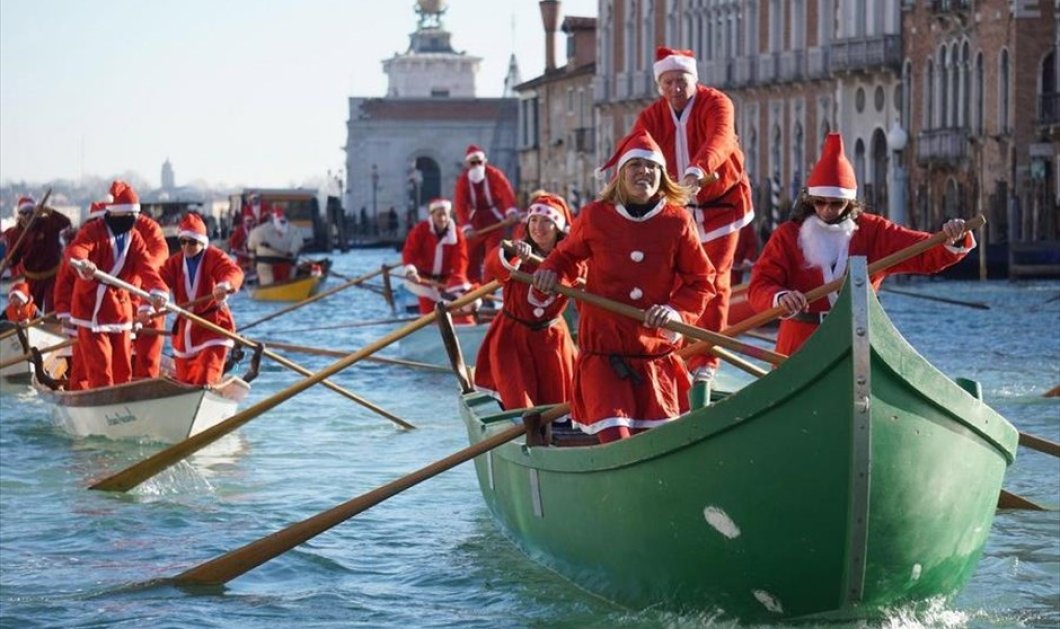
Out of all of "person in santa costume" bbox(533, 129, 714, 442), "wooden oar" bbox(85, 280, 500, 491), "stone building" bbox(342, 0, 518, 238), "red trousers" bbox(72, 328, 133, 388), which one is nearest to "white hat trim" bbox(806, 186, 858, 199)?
"person in santa costume" bbox(533, 129, 714, 442)

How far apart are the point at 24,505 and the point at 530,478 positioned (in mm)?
4026

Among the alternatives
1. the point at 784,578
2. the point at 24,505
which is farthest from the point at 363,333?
the point at 784,578

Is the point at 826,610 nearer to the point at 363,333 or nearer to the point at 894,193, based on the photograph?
the point at 363,333

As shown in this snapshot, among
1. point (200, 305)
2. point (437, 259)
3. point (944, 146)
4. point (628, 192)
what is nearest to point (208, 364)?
point (200, 305)

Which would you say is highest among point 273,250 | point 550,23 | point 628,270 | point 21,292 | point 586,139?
point 550,23

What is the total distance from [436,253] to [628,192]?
10674 mm

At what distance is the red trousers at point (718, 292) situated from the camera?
998cm

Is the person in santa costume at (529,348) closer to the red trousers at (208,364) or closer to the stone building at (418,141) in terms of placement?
the red trousers at (208,364)

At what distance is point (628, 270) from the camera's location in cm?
838

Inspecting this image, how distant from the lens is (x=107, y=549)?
1046 cm

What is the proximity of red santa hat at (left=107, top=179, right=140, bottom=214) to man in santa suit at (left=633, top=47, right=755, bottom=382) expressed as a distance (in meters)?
4.08

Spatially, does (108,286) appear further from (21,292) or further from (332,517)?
(332,517)

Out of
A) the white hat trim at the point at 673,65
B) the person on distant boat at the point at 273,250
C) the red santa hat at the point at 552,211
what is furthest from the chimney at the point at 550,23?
the red santa hat at the point at 552,211

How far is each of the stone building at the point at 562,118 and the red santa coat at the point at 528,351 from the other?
52276 mm
